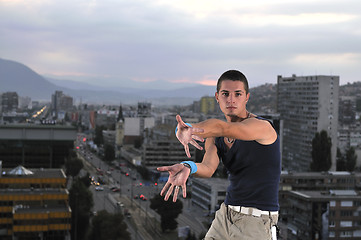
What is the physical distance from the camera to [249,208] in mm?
4262

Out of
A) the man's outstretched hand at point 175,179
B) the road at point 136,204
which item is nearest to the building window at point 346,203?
the road at point 136,204

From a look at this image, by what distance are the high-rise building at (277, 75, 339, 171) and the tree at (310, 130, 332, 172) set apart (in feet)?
26.3

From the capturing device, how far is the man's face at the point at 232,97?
409 cm

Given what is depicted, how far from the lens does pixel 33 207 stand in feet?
104

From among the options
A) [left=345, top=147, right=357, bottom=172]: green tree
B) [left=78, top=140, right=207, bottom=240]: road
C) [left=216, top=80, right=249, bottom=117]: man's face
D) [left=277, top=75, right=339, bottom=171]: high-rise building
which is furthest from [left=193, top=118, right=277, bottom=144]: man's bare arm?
[left=345, top=147, right=357, bottom=172]: green tree

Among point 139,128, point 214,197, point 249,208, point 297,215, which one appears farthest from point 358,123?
point 249,208

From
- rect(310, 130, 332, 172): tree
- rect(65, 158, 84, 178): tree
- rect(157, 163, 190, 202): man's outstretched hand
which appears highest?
rect(157, 163, 190, 202): man's outstretched hand

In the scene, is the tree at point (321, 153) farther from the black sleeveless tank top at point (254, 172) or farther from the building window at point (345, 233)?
the black sleeveless tank top at point (254, 172)

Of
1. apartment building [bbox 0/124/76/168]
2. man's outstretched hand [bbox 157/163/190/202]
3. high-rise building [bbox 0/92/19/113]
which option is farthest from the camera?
high-rise building [bbox 0/92/19/113]

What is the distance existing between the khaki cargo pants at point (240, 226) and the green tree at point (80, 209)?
34173mm

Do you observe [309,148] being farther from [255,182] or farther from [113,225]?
[255,182]

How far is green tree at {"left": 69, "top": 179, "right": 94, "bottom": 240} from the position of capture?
3865 cm

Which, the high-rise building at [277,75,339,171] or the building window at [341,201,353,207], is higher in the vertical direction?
the high-rise building at [277,75,339,171]

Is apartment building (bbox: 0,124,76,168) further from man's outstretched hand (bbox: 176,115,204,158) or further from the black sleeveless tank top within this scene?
man's outstretched hand (bbox: 176,115,204,158)
